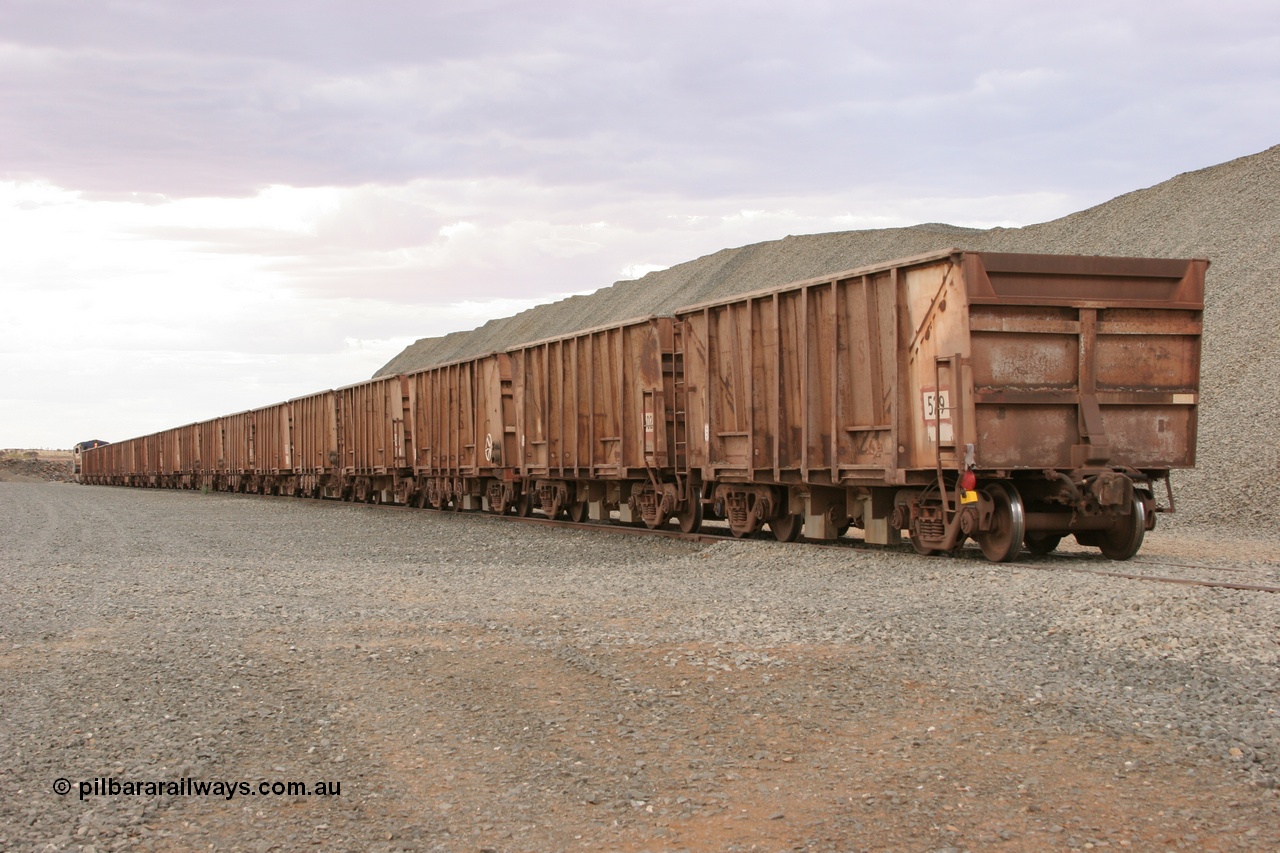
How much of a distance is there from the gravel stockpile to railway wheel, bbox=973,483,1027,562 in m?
8.21

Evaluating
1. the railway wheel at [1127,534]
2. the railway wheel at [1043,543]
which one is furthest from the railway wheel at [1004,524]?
the railway wheel at [1127,534]

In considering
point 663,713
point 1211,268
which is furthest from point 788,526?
point 1211,268

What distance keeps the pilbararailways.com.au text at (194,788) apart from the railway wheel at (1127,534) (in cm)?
927

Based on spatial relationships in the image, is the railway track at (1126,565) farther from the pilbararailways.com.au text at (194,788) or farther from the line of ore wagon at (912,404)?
the pilbararailways.com.au text at (194,788)

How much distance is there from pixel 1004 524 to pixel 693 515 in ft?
20.9

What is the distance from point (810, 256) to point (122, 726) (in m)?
59.5

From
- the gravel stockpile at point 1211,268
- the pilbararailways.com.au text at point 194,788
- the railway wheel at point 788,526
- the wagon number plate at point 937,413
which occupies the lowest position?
the pilbararailways.com.au text at point 194,788

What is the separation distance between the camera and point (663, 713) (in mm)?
6227

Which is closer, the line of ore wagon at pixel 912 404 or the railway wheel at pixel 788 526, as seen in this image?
the line of ore wagon at pixel 912 404

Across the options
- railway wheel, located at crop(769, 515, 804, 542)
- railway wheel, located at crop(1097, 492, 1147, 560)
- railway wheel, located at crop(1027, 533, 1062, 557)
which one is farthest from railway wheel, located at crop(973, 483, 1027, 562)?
railway wheel, located at crop(769, 515, 804, 542)

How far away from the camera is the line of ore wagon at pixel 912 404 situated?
1150cm

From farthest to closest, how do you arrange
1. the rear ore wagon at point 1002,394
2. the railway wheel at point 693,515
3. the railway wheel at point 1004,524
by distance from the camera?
the railway wheel at point 693,515
the railway wheel at point 1004,524
the rear ore wagon at point 1002,394

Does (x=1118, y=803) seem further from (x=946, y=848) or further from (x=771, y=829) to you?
(x=771, y=829)

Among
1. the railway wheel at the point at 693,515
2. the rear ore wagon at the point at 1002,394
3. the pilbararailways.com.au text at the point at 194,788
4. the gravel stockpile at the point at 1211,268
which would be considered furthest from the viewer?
the gravel stockpile at the point at 1211,268
